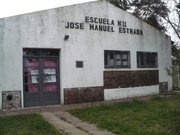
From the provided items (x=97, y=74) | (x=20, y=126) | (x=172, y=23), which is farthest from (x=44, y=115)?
(x=172, y=23)

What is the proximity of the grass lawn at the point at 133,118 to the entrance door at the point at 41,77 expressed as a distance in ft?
6.94

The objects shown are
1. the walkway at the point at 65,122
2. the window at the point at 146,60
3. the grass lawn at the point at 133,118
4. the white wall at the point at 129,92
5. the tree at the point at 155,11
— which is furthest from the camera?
the tree at the point at 155,11

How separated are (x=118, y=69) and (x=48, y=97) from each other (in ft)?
13.9

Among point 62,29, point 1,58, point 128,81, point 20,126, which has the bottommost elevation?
point 20,126

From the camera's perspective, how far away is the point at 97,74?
40.5 ft

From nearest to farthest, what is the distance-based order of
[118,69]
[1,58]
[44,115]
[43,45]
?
[44,115], [1,58], [43,45], [118,69]

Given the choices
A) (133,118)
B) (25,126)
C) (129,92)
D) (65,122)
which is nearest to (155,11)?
(129,92)

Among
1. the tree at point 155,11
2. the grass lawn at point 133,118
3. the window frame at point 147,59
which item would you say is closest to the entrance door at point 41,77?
the grass lawn at point 133,118

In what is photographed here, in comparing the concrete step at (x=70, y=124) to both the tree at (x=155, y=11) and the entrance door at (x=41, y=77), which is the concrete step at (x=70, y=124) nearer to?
the entrance door at (x=41, y=77)

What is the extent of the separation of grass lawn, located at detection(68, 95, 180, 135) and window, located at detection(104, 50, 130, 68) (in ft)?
10.6

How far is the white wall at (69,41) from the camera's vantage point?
33.0 feet

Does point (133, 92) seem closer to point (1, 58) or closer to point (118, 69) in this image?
point (118, 69)

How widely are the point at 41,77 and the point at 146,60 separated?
698 cm

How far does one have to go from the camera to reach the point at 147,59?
586 inches
